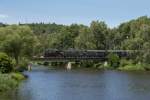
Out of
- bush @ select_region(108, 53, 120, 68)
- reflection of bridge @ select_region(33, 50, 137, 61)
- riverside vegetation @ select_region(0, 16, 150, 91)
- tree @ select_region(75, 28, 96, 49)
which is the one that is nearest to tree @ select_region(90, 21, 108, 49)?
riverside vegetation @ select_region(0, 16, 150, 91)

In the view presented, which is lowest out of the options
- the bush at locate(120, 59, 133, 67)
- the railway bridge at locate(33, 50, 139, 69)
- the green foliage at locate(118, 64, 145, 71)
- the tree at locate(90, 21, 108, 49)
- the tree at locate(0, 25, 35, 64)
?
the green foliage at locate(118, 64, 145, 71)

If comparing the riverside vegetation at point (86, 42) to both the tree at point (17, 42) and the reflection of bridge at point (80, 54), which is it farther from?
the reflection of bridge at point (80, 54)

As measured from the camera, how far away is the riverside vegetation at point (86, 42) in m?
89.9

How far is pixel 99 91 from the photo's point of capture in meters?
63.1

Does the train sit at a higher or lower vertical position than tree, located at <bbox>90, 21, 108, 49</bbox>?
lower

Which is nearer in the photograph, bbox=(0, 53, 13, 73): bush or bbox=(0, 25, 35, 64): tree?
bbox=(0, 53, 13, 73): bush

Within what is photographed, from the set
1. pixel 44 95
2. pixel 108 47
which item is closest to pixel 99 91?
pixel 44 95

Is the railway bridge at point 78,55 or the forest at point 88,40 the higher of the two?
the forest at point 88,40

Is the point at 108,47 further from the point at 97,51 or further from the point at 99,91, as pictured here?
the point at 99,91

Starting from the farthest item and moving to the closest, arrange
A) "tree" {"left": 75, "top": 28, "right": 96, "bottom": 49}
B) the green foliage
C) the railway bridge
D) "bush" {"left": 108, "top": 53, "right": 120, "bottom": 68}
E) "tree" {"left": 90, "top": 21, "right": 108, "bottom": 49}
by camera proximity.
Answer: "tree" {"left": 90, "top": 21, "right": 108, "bottom": 49}
"tree" {"left": 75, "top": 28, "right": 96, "bottom": 49}
the railway bridge
"bush" {"left": 108, "top": 53, "right": 120, "bottom": 68}
the green foliage

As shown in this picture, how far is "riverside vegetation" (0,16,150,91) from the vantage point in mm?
89875

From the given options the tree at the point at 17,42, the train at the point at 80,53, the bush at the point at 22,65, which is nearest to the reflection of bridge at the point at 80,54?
the train at the point at 80,53

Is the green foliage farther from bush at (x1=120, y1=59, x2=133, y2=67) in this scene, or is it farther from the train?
the train

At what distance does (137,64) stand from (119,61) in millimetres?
8906
